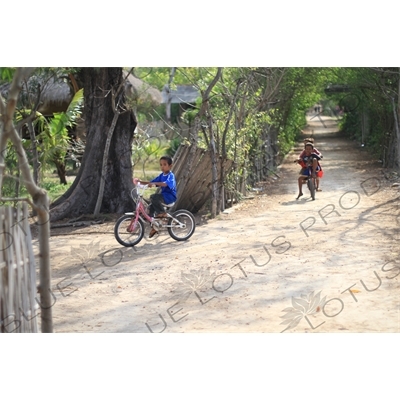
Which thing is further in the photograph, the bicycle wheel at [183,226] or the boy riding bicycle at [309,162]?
the boy riding bicycle at [309,162]

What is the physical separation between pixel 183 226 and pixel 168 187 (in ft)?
1.74

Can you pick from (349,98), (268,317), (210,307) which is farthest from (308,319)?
(349,98)

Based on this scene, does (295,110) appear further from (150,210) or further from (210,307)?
(210,307)

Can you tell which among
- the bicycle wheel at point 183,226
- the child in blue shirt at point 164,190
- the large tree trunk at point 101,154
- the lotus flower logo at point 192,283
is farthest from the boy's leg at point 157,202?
the large tree trunk at point 101,154

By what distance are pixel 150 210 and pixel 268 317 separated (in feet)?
11.4

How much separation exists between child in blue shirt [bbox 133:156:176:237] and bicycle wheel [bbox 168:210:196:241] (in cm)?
18

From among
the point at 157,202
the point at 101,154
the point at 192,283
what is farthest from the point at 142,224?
the point at 101,154

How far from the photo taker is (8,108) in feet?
13.3

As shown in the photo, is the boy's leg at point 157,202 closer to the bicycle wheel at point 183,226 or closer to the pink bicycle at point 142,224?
the pink bicycle at point 142,224

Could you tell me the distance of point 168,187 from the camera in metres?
8.67

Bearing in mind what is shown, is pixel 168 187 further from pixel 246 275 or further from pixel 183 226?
pixel 246 275

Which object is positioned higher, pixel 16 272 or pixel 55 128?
pixel 55 128

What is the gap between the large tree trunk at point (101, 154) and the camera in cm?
1117

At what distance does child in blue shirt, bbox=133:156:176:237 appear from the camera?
861 cm
